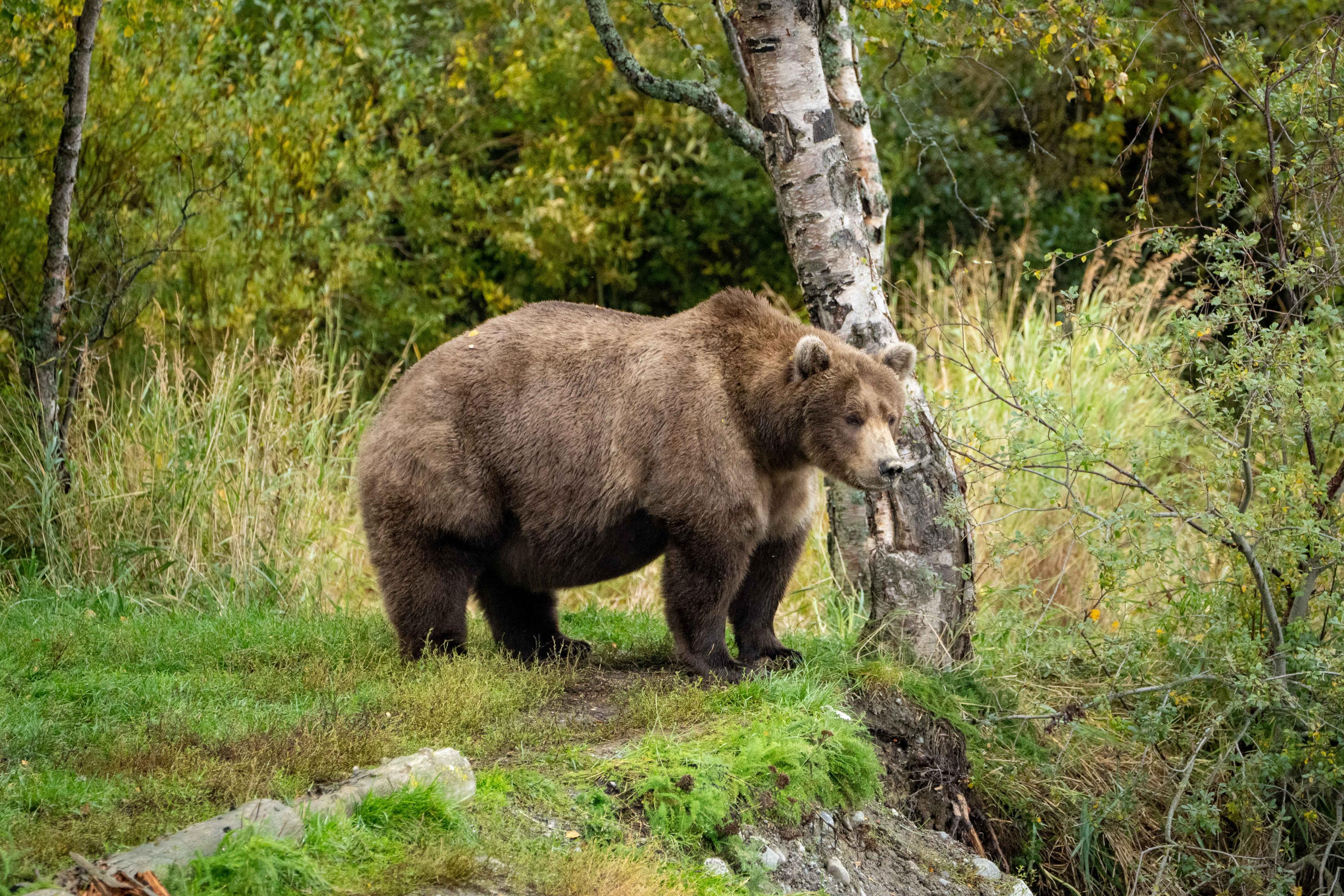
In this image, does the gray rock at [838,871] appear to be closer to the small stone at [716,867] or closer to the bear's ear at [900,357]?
the small stone at [716,867]

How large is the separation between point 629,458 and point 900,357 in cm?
141

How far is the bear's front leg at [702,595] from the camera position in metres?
5.96

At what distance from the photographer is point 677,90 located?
277 inches

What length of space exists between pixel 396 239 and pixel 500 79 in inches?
108

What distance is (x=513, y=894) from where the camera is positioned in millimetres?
4035

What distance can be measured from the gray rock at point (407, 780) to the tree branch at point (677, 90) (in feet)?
12.4

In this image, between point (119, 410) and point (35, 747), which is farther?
point (119, 410)

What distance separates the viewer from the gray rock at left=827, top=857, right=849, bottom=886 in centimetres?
510

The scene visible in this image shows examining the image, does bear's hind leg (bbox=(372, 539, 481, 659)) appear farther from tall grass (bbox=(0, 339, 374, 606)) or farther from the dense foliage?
tall grass (bbox=(0, 339, 374, 606))

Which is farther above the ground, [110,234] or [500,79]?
[500,79]

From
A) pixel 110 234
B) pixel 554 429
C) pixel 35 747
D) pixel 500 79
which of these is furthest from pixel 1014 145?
pixel 35 747

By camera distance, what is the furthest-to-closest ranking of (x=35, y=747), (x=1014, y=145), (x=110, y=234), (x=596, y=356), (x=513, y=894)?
(x=1014, y=145)
(x=110, y=234)
(x=596, y=356)
(x=35, y=747)
(x=513, y=894)

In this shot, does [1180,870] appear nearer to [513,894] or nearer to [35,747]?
[513,894]

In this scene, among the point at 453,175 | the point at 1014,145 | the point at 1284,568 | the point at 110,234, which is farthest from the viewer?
the point at 1014,145
